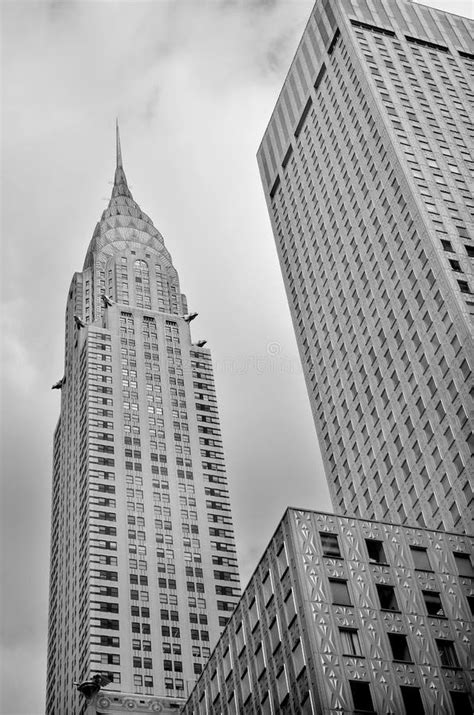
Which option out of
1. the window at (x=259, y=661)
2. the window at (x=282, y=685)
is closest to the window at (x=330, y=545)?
the window at (x=259, y=661)

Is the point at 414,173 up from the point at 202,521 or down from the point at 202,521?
up

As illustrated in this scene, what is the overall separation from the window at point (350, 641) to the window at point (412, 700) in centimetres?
398

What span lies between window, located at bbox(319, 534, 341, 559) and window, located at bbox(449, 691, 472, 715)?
44.3 ft

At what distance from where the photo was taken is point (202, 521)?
168500 millimetres

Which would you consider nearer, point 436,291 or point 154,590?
point 436,291

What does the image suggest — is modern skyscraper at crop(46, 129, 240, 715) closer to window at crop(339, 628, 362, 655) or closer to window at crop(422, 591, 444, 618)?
window at crop(422, 591, 444, 618)

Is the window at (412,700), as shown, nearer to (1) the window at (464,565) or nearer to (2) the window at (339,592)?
(2) the window at (339,592)

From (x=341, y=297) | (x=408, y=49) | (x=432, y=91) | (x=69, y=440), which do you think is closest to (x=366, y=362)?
(x=341, y=297)

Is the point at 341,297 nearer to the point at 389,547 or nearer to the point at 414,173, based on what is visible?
the point at 414,173

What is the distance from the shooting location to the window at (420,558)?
8281 centimetres

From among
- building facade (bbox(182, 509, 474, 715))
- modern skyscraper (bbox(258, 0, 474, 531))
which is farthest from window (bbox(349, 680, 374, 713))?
modern skyscraper (bbox(258, 0, 474, 531))

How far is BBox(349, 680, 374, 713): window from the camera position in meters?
68.1

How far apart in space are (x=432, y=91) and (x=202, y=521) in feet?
249

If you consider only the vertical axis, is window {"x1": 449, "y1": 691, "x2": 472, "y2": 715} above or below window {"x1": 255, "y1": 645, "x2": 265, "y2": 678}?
below
